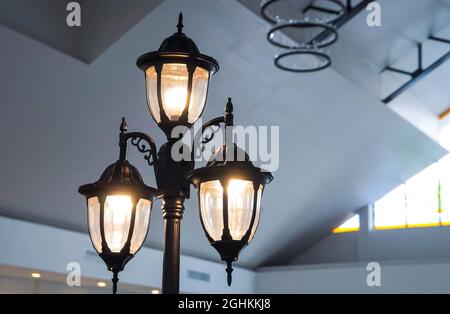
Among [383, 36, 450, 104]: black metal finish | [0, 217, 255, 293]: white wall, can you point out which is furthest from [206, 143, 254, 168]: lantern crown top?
[383, 36, 450, 104]: black metal finish

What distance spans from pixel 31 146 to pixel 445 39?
23.7ft

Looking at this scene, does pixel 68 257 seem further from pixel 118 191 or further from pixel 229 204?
pixel 229 204

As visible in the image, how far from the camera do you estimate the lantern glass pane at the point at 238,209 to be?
3152 millimetres

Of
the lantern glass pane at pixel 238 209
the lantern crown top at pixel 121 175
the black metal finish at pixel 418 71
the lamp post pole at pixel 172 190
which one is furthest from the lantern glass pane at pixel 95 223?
the black metal finish at pixel 418 71

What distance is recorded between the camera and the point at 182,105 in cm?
347

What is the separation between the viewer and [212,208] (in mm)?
3168

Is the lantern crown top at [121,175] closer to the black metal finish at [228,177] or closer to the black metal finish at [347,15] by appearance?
the black metal finish at [228,177]

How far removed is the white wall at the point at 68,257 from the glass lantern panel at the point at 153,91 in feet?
27.6

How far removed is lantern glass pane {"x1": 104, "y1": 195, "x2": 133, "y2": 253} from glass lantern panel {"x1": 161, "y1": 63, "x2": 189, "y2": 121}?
1.43 ft

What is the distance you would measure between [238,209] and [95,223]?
0.72 metres
